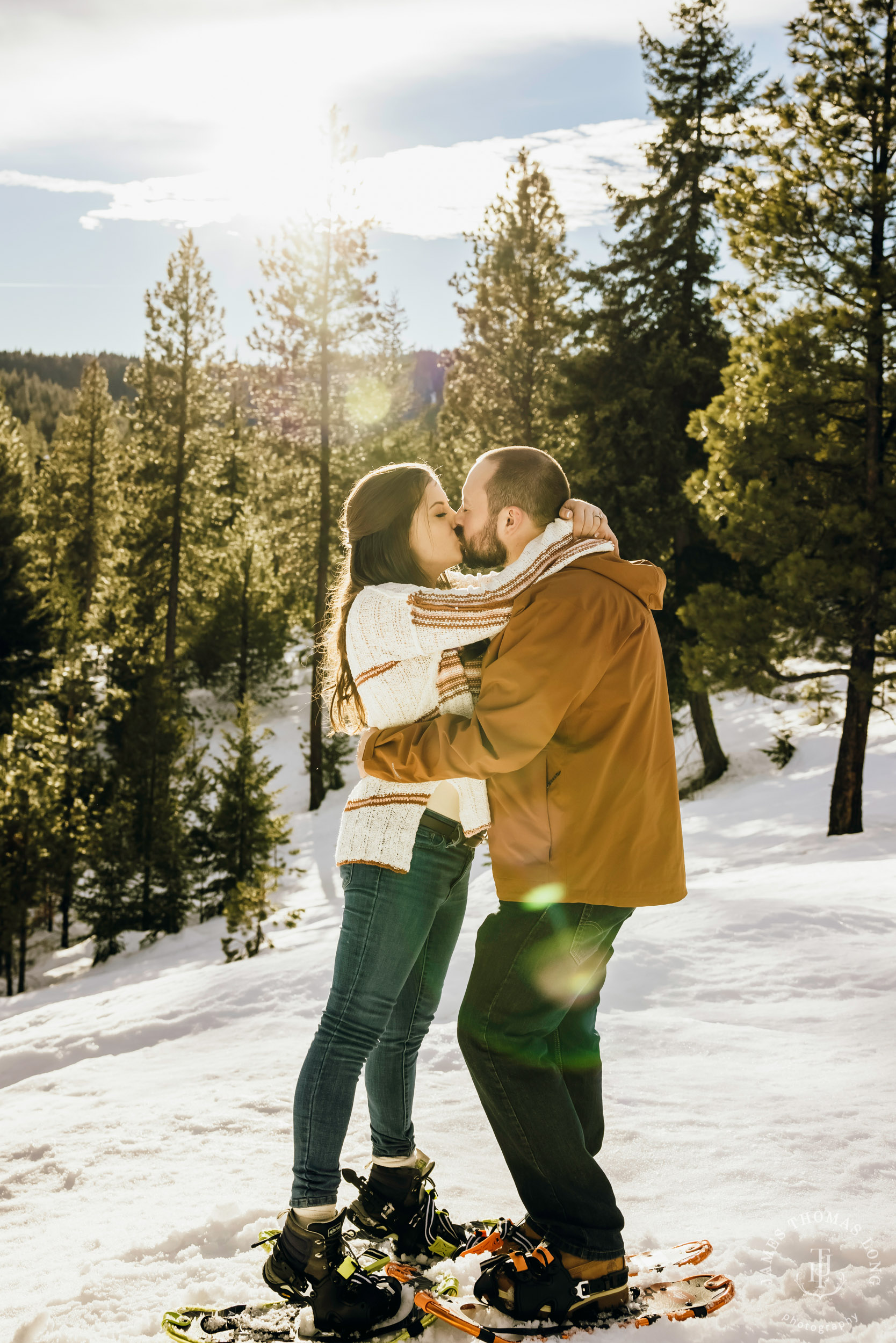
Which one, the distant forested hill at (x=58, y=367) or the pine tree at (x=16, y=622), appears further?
the distant forested hill at (x=58, y=367)

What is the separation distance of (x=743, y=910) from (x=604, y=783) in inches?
196

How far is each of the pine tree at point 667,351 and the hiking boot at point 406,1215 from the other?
48.7ft

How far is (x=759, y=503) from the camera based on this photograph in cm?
1081

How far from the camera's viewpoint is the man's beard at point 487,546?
8.18 feet


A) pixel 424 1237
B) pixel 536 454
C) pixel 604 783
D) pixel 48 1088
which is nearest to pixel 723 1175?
pixel 424 1237

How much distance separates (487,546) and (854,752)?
10047 mm

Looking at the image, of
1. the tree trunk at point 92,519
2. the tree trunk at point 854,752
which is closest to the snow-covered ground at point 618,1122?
the tree trunk at point 854,752

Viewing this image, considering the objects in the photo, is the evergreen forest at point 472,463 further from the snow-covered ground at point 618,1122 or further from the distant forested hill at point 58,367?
the distant forested hill at point 58,367

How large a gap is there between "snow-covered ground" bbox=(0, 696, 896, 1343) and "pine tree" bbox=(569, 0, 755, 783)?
1018cm

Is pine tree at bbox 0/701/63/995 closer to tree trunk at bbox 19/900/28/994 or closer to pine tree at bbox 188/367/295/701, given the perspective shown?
tree trunk at bbox 19/900/28/994

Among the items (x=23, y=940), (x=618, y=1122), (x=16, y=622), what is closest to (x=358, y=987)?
Answer: (x=618, y=1122)

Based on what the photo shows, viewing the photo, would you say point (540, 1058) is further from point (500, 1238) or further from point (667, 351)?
point (667, 351)

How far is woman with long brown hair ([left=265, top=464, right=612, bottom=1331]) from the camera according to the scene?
2309mm

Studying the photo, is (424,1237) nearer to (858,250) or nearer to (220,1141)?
(220,1141)
